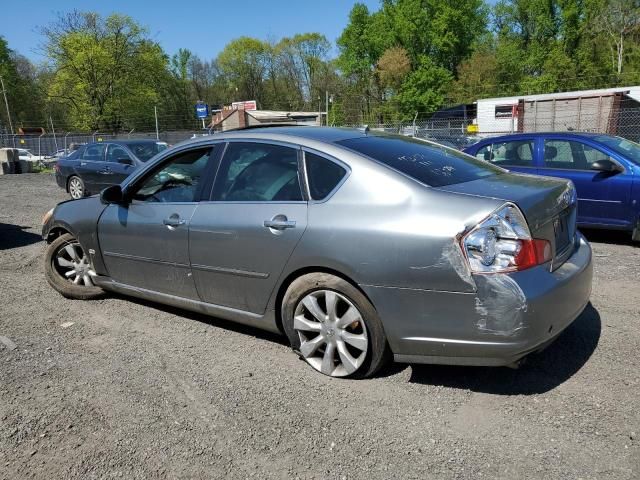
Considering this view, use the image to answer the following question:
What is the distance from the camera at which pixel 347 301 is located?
313 centimetres

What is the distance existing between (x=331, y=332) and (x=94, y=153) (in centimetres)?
1192

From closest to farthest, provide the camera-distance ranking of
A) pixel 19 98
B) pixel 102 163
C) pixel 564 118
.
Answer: pixel 102 163 → pixel 564 118 → pixel 19 98

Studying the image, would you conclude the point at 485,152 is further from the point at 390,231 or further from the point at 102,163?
the point at 102,163

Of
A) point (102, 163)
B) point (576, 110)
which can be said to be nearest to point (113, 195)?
point (102, 163)

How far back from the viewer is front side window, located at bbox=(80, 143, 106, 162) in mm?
13055

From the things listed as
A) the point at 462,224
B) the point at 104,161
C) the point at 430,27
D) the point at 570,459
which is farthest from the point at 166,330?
the point at 430,27

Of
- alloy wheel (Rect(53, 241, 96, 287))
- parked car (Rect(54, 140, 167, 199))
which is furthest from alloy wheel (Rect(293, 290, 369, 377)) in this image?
parked car (Rect(54, 140, 167, 199))

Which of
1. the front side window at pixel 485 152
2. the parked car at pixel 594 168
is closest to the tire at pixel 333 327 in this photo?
the parked car at pixel 594 168

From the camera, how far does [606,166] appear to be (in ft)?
21.8

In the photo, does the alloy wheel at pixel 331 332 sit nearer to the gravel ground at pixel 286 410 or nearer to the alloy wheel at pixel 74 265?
the gravel ground at pixel 286 410

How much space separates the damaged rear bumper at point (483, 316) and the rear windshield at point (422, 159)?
72cm

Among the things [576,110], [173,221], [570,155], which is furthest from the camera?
[576,110]

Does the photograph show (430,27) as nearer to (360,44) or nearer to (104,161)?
(360,44)

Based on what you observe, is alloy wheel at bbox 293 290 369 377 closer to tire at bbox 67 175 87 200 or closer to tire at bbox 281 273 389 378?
tire at bbox 281 273 389 378
